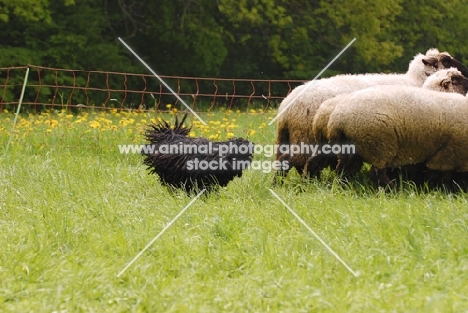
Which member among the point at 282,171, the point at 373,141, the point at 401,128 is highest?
the point at 401,128

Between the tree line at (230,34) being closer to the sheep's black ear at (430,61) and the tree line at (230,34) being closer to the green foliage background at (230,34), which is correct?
the green foliage background at (230,34)

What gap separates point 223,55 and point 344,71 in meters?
3.94

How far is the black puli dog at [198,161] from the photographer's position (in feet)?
20.2

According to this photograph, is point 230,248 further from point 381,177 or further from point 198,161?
point 381,177

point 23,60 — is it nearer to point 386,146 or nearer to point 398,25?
point 398,25

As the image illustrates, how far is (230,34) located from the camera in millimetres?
18016

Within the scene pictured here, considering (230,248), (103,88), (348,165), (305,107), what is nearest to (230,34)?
(103,88)

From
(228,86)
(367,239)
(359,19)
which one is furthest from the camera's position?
→ (228,86)

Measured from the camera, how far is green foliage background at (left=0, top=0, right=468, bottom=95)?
16391 mm

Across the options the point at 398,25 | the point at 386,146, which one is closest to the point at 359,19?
the point at 398,25

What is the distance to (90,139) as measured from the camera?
9164mm

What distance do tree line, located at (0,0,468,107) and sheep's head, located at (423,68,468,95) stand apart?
10.4m

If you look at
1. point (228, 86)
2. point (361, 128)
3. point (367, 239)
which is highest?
point (361, 128)

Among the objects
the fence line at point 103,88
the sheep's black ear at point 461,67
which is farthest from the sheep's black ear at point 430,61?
the fence line at point 103,88
